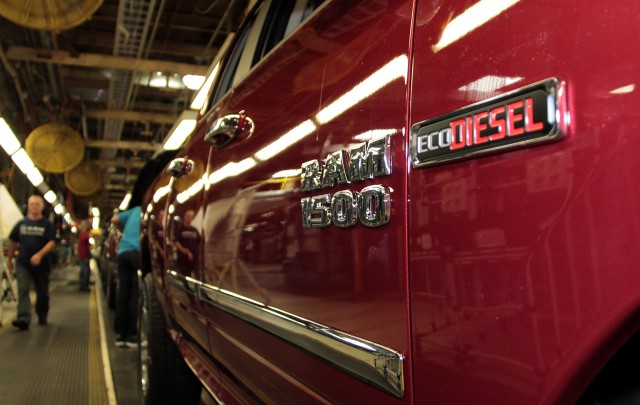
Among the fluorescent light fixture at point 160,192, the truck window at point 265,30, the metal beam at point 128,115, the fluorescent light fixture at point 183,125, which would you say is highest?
the metal beam at point 128,115

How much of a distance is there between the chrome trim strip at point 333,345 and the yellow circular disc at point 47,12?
4535 millimetres

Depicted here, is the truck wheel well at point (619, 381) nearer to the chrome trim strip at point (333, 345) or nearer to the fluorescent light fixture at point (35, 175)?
the chrome trim strip at point (333, 345)

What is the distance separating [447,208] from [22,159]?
14444 mm

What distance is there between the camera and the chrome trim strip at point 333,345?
0.94 metres

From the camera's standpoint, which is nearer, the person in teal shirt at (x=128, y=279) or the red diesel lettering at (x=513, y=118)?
the red diesel lettering at (x=513, y=118)

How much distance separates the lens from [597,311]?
0.62 meters

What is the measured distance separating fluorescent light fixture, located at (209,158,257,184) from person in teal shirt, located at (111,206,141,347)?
13.4 ft

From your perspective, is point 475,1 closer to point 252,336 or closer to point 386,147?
point 386,147

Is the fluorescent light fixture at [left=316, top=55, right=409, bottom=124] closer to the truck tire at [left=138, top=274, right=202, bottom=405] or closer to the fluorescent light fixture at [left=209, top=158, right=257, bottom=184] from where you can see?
the fluorescent light fixture at [left=209, top=158, right=257, bottom=184]

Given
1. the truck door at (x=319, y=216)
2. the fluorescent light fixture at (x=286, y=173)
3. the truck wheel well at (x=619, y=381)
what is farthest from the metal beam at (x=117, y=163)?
the truck wheel well at (x=619, y=381)

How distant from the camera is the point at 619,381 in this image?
0.68 meters

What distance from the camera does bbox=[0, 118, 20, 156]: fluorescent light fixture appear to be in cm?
1005

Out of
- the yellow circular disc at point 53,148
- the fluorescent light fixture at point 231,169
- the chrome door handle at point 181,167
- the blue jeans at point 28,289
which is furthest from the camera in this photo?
the yellow circular disc at point 53,148

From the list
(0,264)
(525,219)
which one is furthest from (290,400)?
(0,264)
